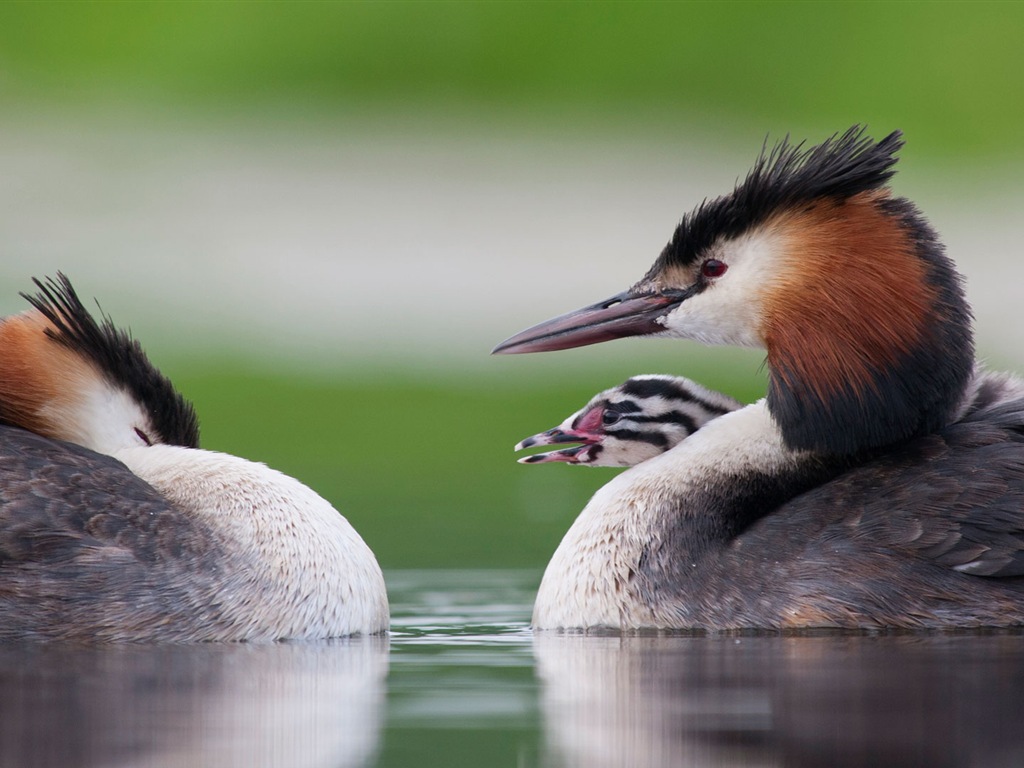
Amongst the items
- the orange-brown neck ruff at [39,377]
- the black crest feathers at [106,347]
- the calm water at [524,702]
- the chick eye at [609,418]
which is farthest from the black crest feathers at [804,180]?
the orange-brown neck ruff at [39,377]

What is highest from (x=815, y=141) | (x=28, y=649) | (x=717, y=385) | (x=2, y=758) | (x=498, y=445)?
(x=815, y=141)

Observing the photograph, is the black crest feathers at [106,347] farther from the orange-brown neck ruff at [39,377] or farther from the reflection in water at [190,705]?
the reflection in water at [190,705]

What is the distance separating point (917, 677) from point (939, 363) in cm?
191

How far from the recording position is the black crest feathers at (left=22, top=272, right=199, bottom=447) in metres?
8.13

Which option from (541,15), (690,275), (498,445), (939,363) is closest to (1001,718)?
(939,363)

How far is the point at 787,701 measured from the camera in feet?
18.1

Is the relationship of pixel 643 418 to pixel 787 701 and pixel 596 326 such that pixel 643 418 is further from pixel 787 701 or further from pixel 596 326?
pixel 787 701

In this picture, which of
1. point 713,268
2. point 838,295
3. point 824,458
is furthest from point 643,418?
point 838,295

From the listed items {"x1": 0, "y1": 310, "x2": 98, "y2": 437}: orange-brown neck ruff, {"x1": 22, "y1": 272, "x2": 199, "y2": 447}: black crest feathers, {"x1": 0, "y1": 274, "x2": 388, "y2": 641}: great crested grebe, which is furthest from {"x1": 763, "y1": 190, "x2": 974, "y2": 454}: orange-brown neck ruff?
{"x1": 0, "y1": 310, "x2": 98, "y2": 437}: orange-brown neck ruff

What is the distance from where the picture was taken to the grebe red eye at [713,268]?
26.3 feet

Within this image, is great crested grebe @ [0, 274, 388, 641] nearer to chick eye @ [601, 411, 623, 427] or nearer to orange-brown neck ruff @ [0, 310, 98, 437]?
orange-brown neck ruff @ [0, 310, 98, 437]

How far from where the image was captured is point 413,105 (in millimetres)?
27172

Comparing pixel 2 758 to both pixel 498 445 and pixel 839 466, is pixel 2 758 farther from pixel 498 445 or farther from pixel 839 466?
pixel 498 445

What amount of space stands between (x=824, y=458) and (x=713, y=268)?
2.77ft
